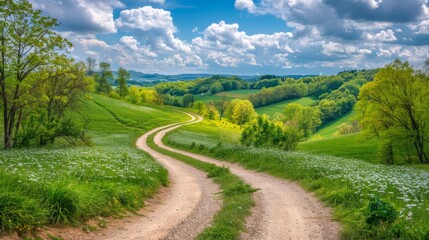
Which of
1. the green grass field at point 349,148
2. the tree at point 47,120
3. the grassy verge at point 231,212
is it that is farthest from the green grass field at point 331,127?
the grassy verge at point 231,212

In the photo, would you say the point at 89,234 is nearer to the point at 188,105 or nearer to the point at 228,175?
the point at 228,175

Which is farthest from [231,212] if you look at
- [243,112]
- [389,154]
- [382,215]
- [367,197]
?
[243,112]

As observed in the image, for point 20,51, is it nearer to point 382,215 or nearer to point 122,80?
point 382,215

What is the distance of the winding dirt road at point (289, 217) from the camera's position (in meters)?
10.9

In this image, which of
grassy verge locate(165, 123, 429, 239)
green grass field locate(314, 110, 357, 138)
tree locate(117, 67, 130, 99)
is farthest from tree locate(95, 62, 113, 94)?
grassy verge locate(165, 123, 429, 239)

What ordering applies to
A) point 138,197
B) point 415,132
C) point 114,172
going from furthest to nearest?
point 415,132, point 114,172, point 138,197

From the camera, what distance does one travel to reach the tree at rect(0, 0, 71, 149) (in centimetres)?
3409

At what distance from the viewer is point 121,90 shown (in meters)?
146

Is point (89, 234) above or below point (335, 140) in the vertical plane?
above

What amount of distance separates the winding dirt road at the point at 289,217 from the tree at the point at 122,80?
12921 centimetres

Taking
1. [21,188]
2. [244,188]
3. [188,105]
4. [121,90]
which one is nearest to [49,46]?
[244,188]

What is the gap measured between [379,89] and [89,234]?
4533 cm

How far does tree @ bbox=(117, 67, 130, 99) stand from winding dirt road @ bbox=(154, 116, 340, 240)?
129206 mm

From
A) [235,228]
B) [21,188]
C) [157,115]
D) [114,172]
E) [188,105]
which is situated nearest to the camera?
[21,188]
